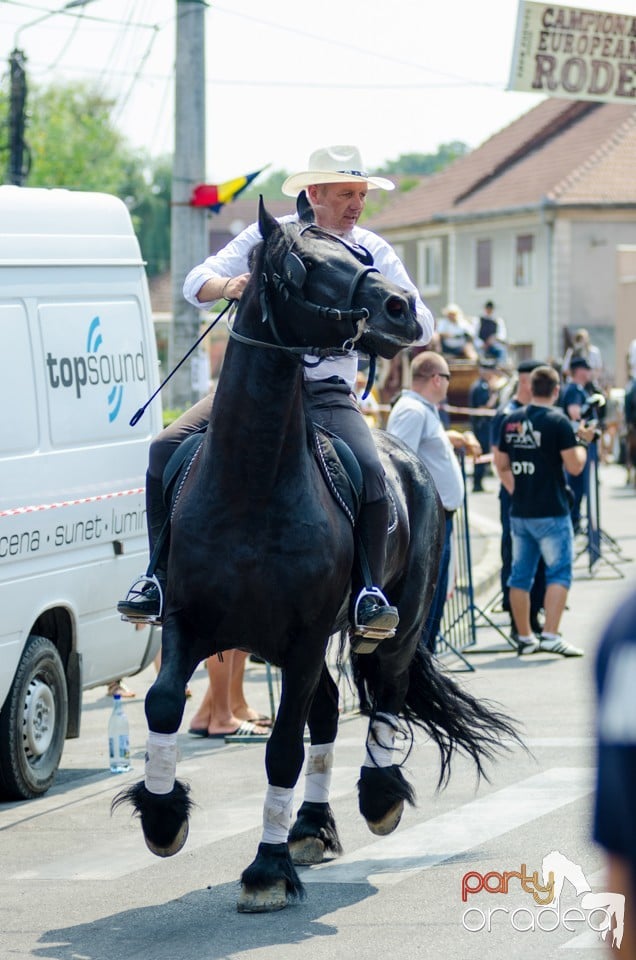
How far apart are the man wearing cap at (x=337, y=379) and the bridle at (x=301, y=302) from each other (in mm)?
240

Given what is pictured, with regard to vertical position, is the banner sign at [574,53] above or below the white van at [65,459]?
above

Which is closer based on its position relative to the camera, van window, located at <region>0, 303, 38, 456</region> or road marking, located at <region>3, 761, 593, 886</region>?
road marking, located at <region>3, 761, 593, 886</region>

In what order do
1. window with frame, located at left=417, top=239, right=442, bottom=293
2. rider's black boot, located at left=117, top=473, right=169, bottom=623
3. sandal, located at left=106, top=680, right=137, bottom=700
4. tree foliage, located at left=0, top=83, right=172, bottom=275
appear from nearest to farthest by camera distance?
rider's black boot, located at left=117, top=473, right=169, bottom=623 < sandal, located at left=106, top=680, right=137, bottom=700 < window with frame, located at left=417, top=239, right=442, bottom=293 < tree foliage, located at left=0, top=83, right=172, bottom=275

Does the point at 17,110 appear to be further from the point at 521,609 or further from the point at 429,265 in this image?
the point at 429,265

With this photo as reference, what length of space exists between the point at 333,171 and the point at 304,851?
2.87m

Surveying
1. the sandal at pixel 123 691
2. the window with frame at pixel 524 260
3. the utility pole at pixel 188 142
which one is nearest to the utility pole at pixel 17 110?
the utility pole at pixel 188 142

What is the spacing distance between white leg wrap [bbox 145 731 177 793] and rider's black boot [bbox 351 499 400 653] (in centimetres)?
93

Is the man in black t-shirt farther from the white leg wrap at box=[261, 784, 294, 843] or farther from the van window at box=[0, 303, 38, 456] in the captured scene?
the white leg wrap at box=[261, 784, 294, 843]

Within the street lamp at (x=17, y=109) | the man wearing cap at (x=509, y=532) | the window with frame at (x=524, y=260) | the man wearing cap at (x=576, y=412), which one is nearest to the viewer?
the man wearing cap at (x=509, y=532)

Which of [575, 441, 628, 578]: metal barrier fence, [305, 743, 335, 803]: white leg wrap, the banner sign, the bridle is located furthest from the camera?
the banner sign

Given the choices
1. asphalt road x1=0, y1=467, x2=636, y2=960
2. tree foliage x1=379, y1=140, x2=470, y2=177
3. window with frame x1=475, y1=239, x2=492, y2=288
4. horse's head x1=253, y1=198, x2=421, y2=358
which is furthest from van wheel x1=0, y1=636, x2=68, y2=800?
tree foliage x1=379, y1=140, x2=470, y2=177

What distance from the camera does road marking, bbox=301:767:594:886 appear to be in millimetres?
6758

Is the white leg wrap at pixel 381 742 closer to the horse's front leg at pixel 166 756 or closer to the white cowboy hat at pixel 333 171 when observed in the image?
the horse's front leg at pixel 166 756

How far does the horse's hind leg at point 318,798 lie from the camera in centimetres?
697
